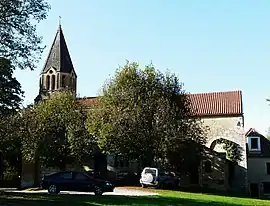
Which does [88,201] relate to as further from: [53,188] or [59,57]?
[59,57]

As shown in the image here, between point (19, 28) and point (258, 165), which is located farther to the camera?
point (258, 165)

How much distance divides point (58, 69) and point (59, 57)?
83.0 inches

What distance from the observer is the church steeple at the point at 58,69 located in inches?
2402

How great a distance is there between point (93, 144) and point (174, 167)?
331 inches

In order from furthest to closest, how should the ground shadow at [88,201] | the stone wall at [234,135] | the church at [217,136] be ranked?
the stone wall at [234,135] → the church at [217,136] → the ground shadow at [88,201]

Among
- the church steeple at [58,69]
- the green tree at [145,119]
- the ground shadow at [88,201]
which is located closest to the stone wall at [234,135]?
the green tree at [145,119]

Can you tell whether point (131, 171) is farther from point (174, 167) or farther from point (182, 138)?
point (182, 138)

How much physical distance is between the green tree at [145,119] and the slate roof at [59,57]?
20763 millimetres

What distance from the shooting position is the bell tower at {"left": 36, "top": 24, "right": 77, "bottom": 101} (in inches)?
2400

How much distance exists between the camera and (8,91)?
23.7 metres

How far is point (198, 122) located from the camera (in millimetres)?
42000

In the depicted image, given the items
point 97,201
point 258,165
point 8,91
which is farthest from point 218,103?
point 97,201

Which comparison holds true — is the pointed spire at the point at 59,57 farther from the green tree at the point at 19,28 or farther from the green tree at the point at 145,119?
the green tree at the point at 19,28

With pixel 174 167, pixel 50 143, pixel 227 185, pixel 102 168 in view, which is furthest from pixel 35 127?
pixel 227 185
